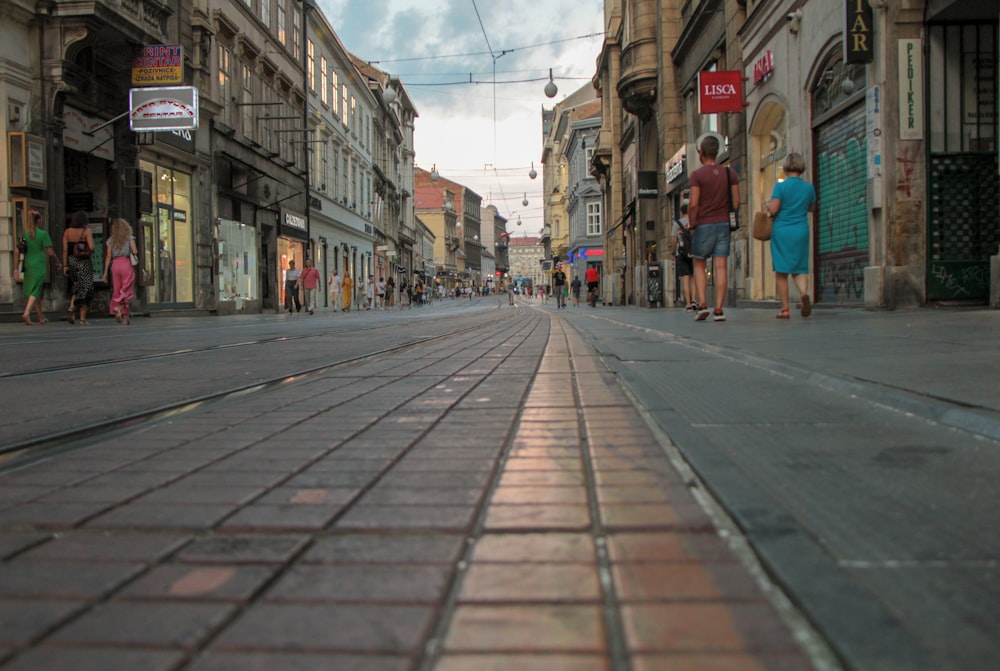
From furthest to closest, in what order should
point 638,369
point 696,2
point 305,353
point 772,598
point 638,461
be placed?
point 696,2, point 305,353, point 638,369, point 638,461, point 772,598

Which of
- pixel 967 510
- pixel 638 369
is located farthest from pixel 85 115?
pixel 967 510

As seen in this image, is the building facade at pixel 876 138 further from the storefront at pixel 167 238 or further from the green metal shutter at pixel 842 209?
the storefront at pixel 167 238

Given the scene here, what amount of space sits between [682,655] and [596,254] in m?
62.8

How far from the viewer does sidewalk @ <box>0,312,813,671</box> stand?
1.23m

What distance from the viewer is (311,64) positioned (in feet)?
119

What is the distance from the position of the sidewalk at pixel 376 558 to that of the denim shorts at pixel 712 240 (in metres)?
7.39

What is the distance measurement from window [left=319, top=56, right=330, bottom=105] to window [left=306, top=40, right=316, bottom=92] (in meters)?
1.11

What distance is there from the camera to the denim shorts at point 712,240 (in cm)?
997

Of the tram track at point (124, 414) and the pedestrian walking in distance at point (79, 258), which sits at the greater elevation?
Answer: the pedestrian walking in distance at point (79, 258)

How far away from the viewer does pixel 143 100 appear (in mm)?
18250

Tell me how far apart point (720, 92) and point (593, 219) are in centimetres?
4606

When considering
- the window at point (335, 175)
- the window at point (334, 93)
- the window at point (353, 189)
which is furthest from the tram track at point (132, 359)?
the window at point (353, 189)

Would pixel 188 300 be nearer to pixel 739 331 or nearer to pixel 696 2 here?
pixel 696 2

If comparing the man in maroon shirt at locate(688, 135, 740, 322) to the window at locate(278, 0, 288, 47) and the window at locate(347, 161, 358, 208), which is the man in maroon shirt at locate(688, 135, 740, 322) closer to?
the window at locate(278, 0, 288, 47)
